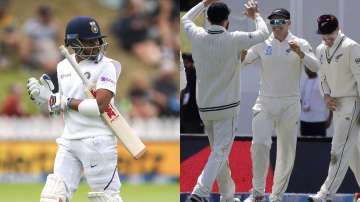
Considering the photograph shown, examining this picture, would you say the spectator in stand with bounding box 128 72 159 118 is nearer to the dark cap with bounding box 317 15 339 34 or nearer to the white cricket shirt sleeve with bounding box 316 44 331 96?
the white cricket shirt sleeve with bounding box 316 44 331 96

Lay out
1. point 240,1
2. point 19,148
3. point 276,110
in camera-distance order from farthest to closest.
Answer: point 19,148 < point 240,1 < point 276,110

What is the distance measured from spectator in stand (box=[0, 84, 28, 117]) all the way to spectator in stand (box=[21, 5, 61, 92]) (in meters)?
0.54

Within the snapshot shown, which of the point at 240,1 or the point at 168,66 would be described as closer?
the point at 240,1

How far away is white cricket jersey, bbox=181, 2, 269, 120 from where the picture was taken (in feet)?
32.5

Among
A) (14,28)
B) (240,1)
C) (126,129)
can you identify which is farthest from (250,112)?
(14,28)

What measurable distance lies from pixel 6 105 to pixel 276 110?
28.2ft

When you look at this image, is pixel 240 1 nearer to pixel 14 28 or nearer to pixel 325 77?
pixel 325 77

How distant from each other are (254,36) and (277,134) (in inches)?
53.2

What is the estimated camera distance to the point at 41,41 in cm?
1889

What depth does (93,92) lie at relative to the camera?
7.83 meters

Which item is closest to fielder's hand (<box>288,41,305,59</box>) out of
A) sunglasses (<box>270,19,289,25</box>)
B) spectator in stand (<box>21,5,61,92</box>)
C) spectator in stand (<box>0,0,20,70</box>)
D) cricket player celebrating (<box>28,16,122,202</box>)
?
sunglasses (<box>270,19,289,25</box>)

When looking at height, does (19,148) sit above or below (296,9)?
below

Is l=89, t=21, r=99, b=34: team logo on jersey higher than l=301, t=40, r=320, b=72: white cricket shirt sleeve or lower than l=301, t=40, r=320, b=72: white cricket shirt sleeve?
higher

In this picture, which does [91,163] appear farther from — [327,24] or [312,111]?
[312,111]
